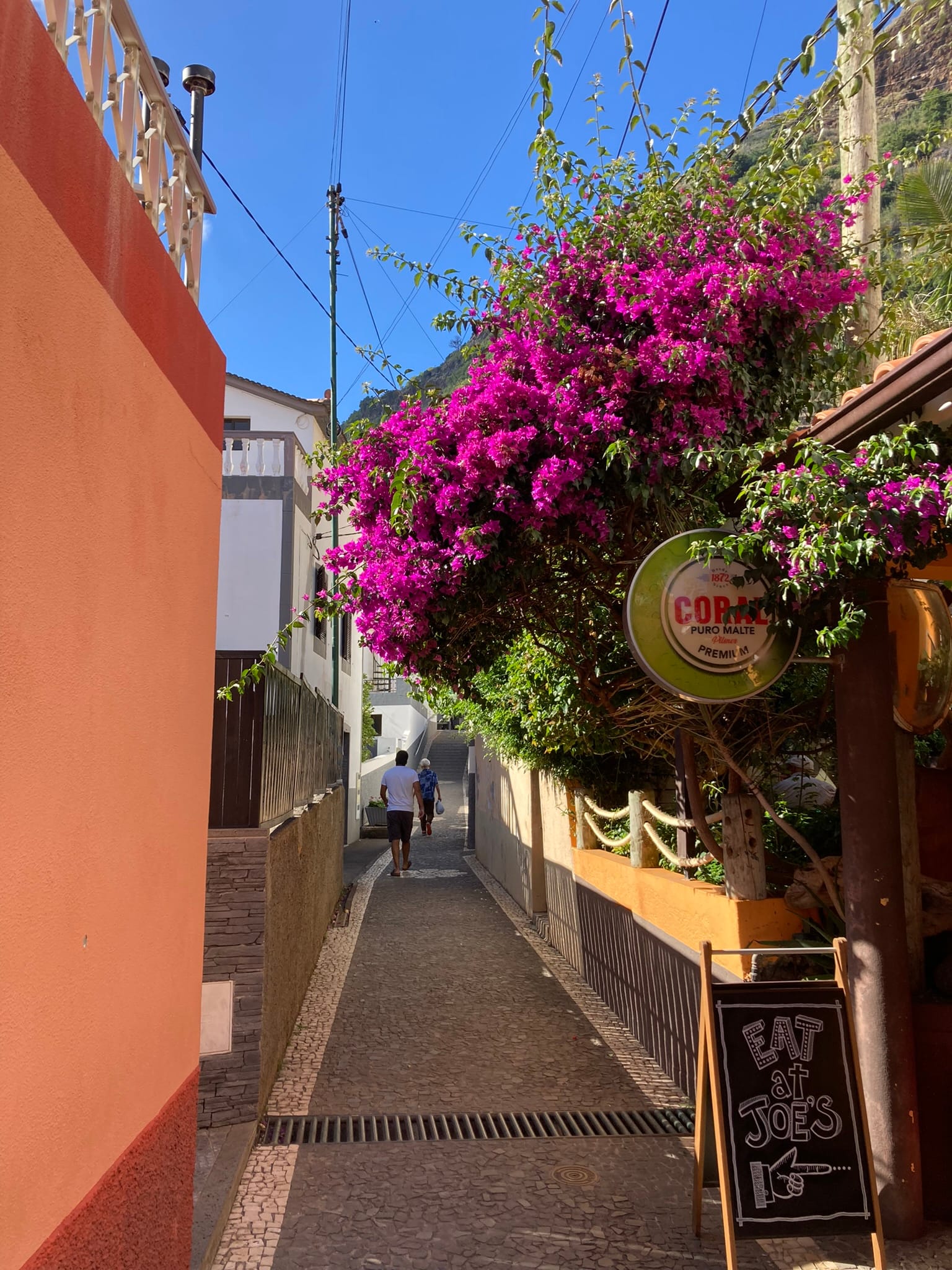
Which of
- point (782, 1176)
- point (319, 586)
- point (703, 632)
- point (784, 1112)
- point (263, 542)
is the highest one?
point (263, 542)

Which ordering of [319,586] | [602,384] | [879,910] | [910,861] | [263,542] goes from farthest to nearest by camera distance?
[319,586]
[263,542]
[602,384]
[910,861]
[879,910]

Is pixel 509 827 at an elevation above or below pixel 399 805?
below

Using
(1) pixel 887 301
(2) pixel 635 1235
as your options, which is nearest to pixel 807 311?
(1) pixel 887 301

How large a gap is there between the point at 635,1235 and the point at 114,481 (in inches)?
141

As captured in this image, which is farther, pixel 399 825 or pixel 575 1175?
pixel 399 825

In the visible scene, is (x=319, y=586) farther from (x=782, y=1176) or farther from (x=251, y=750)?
(x=782, y=1176)

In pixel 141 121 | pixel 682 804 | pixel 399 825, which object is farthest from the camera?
pixel 399 825

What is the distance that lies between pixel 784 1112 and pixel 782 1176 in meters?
0.22

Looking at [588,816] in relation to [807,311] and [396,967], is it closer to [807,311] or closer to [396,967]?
[396,967]

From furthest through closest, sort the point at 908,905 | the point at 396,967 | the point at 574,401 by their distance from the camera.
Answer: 1. the point at 396,967
2. the point at 574,401
3. the point at 908,905

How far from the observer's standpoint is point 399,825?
14.9 m

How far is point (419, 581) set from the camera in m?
4.93

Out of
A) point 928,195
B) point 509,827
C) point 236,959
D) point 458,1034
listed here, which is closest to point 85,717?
point 236,959

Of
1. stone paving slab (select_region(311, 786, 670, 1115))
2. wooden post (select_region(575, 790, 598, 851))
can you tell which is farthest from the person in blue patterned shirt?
wooden post (select_region(575, 790, 598, 851))
